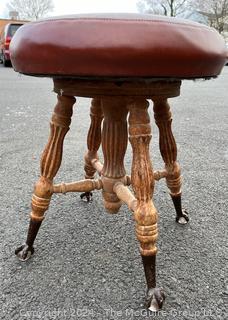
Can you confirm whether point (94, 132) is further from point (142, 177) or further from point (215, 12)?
point (215, 12)

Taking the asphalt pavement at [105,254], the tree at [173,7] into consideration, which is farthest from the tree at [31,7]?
the asphalt pavement at [105,254]

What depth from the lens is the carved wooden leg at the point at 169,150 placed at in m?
1.10

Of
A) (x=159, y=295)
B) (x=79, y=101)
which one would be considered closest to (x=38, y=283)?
(x=159, y=295)

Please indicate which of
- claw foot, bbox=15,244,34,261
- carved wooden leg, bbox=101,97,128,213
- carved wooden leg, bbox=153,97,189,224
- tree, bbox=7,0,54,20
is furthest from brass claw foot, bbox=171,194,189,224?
tree, bbox=7,0,54,20

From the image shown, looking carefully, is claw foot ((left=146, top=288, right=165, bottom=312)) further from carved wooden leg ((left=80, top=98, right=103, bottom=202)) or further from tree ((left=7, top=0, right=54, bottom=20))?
tree ((left=7, top=0, right=54, bottom=20))

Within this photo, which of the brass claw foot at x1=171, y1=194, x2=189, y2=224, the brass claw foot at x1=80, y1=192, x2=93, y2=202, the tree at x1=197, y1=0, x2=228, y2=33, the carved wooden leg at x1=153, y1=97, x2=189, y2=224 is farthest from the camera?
the tree at x1=197, y1=0, x2=228, y2=33

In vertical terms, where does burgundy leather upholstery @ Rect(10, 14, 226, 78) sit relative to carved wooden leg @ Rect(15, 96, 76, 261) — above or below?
above

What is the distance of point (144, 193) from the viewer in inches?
35.1

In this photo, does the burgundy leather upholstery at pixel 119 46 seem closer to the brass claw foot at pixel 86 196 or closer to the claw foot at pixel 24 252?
the claw foot at pixel 24 252

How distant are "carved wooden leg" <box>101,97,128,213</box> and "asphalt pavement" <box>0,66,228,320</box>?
0.50 ft

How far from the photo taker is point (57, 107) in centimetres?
99

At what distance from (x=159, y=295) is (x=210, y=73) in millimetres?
505

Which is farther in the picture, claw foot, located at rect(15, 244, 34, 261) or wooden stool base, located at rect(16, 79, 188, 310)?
claw foot, located at rect(15, 244, 34, 261)

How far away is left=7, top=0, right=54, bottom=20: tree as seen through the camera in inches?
1073
